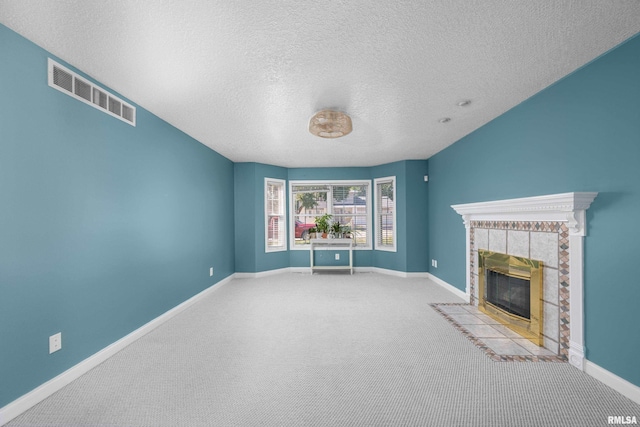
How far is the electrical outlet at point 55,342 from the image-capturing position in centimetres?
195

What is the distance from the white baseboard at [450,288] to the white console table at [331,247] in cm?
161

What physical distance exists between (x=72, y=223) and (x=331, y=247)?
4674 mm

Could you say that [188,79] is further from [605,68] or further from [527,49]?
[605,68]

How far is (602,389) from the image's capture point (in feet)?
6.34

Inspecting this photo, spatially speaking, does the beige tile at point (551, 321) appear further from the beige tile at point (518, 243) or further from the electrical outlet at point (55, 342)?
the electrical outlet at point (55, 342)

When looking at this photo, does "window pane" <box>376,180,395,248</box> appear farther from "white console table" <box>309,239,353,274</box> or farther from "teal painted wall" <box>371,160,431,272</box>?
"white console table" <box>309,239,353,274</box>

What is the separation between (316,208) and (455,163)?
10.2 ft

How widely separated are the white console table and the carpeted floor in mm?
2698

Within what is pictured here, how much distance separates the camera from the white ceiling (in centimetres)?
155

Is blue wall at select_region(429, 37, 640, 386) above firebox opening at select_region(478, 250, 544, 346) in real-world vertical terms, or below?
above

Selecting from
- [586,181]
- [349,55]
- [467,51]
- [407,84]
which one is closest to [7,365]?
[349,55]

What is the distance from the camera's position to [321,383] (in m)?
2.02

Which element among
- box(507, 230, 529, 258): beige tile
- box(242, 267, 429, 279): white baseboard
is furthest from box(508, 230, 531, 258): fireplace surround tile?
box(242, 267, 429, 279): white baseboard

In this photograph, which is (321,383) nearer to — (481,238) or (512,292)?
(512,292)
